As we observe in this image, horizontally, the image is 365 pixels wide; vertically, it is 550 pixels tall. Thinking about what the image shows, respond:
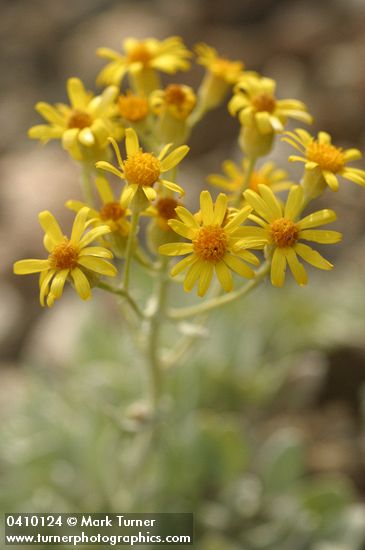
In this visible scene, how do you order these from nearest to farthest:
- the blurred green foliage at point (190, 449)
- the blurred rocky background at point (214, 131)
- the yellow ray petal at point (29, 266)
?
1. the yellow ray petal at point (29, 266)
2. the blurred green foliage at point (190, 449)
3. the blurred rocky background at point (214, 131)

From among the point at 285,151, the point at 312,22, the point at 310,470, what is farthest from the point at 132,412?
the point at 312,22

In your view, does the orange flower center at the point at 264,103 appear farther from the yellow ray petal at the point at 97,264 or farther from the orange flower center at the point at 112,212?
the yellow ray petal at the point at 97,264

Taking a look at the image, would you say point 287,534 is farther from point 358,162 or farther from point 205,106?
point 358,162

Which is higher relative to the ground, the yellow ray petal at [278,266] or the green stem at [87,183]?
the green stem at [87,183]

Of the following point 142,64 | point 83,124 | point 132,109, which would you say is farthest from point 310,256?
point 142,64

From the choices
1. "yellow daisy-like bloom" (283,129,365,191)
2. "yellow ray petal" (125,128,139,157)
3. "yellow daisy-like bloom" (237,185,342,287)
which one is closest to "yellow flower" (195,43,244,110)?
"yellow daisy-like bloom" (283,129,365,191)

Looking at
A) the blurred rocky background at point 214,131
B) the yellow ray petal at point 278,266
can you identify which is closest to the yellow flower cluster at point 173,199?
the yellow ray petal at point 278,266

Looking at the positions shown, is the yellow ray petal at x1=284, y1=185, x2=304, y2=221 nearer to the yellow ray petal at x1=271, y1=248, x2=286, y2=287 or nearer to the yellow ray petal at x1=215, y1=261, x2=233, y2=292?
the yellow ray petal at x1=271, y1=248, x2=286, y2=287
